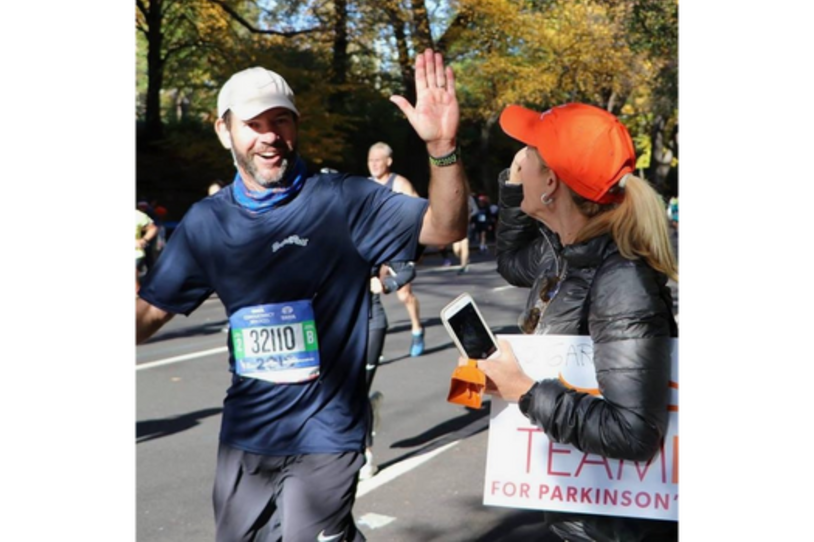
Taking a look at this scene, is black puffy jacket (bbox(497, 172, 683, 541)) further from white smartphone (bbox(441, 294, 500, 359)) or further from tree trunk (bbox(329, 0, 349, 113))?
tree trunk (bbox(329, 0, 349, 113))

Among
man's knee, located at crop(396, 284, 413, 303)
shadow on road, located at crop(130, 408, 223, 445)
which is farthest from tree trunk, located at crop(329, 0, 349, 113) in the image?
shadow on road, located at crop(130, 408, 223, 445)

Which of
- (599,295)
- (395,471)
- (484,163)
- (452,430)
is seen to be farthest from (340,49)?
(599,295)

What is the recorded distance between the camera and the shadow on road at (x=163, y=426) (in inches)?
263

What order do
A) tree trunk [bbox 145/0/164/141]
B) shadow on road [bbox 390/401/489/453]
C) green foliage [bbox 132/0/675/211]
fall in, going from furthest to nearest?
tree trunk [bbox 145/0/164/141]
green foliage [bbox 132/0/675/211]
shadow on road [bbox 390/401/489/453]

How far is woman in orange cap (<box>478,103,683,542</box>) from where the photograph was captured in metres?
2.17

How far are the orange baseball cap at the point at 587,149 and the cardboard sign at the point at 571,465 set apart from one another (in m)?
0.40

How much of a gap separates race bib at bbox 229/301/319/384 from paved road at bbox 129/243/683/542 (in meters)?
2.00

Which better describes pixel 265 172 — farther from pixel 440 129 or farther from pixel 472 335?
pixel 472 335

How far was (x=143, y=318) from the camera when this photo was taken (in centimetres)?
313

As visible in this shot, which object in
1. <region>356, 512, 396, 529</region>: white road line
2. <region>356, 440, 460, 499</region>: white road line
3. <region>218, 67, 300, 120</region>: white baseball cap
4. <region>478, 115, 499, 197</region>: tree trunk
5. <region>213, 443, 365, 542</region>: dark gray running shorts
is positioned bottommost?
<region>356, 512, 396, 529</region>: white road line

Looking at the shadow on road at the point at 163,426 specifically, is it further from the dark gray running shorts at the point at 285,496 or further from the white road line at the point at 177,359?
the dark gray running shorts at the point at 285,496
